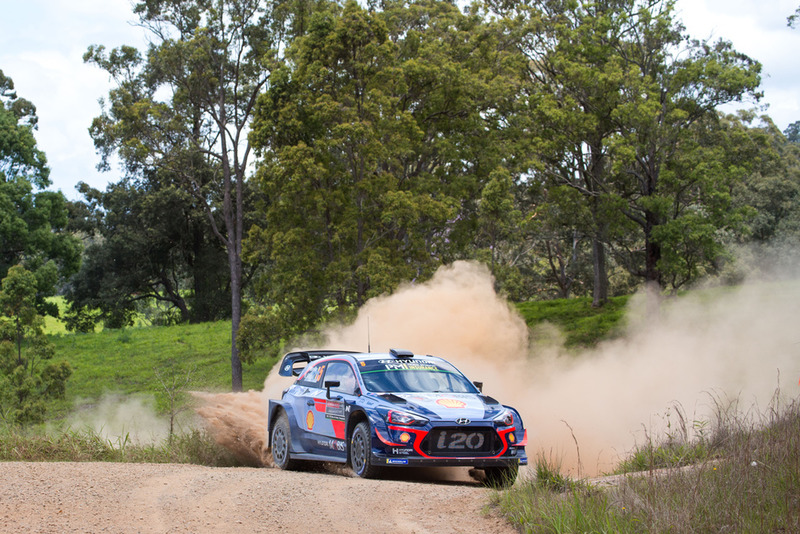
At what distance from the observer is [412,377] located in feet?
36.4

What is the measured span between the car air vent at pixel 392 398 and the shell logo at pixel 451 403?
437 mm

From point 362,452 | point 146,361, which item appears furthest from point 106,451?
point 146,361

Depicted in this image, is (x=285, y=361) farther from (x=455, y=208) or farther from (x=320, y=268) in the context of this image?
(x=455, y=208)

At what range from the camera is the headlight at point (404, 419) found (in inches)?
380

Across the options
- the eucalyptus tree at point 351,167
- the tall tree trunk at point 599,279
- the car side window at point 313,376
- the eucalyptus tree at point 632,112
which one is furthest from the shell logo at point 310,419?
the tall tree trunk at point 599,279

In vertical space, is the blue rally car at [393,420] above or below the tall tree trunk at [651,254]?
below

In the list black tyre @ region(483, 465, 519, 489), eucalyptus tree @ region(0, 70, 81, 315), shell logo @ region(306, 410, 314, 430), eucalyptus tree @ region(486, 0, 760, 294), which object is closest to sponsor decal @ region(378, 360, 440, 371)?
shell logo @ region(306, 410, 314, 430)

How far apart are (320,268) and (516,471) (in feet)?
60.3

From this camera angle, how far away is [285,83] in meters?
27.9

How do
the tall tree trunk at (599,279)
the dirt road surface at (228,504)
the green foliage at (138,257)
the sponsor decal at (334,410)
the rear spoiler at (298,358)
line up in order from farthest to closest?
1. the green foliage at (138,257)
2. the tall tree trunk at (599,279)
3. the rear spoiler at (298,358)
4. the sponsor decal at (334,410)
5. the dirt road surface at (228,504)

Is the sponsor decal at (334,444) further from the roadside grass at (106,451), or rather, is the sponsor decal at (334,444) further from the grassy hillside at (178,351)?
the grassy hillside at (178,351)

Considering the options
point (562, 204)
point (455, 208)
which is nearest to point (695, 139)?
point (562, 204)

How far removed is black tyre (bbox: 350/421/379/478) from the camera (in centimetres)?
980

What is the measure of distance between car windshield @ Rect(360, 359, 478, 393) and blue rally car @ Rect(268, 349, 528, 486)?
1cm
